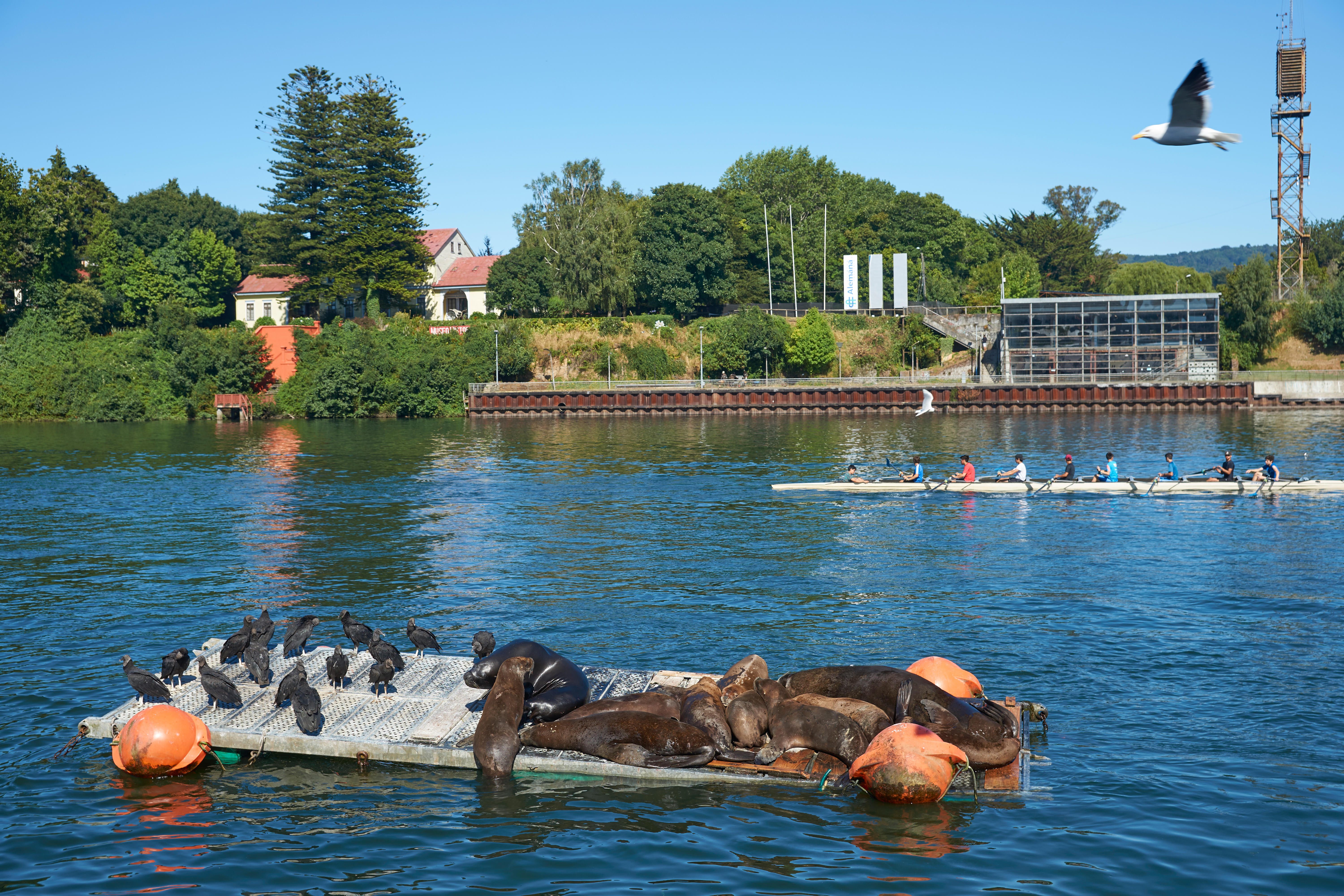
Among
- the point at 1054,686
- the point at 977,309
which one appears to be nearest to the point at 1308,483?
the point at 1054,686

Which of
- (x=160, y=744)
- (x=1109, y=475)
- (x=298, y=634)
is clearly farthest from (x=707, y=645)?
(x=1109, y=475)

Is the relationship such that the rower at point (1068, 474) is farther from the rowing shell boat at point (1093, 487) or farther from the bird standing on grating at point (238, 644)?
the bird standing on grating at point (238, 644)

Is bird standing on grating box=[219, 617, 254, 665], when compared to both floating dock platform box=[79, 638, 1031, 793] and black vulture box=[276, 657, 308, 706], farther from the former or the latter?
black vulture box=[276, 657, 308, 706]

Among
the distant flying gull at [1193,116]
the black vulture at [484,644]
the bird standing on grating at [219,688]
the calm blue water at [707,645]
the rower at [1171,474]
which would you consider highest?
the distant flying gull at [1193,116]

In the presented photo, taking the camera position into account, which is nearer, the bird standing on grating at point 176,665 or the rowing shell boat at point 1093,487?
the bird standing on grating at point 176,665

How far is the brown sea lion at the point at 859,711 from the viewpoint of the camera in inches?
606

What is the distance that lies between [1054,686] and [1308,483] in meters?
27.5

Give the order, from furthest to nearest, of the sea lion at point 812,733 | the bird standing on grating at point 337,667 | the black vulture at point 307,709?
the bird standing on grating at point 337,667, the black vulture at point 307,709, the sea lion at point 812,733

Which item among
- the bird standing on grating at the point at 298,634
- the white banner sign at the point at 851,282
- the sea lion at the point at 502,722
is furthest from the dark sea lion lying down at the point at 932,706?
the white banner sign at the point at 851,282

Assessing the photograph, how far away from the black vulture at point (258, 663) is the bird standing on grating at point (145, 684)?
127 cm

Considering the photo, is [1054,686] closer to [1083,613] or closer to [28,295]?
[1083,613]

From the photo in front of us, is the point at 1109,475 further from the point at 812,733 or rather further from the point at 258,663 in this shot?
the point at 258,663

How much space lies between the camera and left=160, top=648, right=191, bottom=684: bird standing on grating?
17.6 metres

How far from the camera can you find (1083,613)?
2412cm
